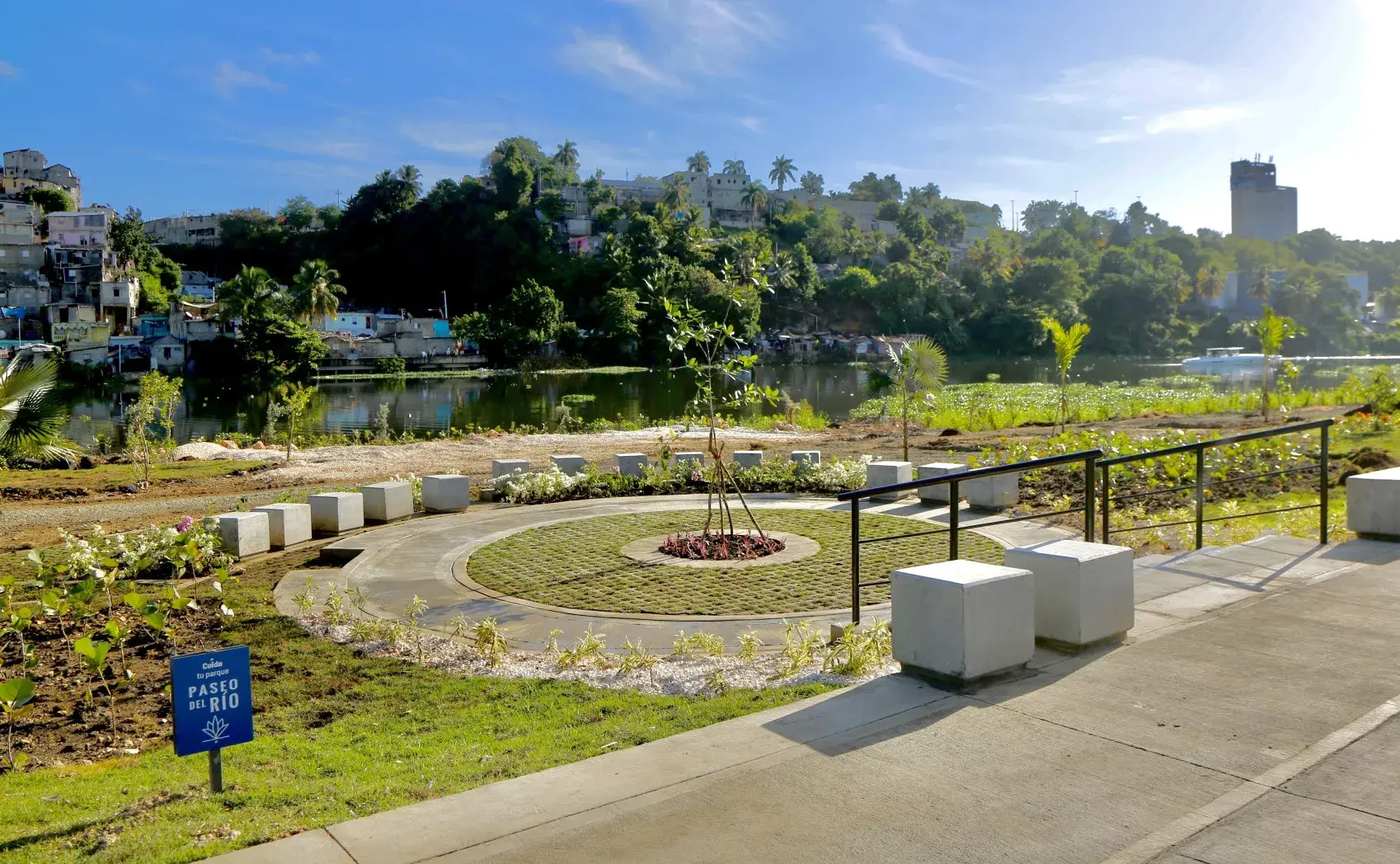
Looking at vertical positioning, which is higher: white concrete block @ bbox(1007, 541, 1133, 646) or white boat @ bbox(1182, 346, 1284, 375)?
white boat @ bbox(1182, 346, 1284, 375)

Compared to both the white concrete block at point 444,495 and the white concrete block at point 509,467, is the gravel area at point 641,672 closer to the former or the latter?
the white concrete block at point 444,495

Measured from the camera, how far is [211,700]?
4648 mm

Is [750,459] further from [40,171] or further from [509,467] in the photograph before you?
[40,171]

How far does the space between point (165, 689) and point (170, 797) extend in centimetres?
252

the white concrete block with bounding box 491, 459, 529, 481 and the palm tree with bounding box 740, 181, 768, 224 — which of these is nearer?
the white concrete block with bounding box 491, 459, 529, 481

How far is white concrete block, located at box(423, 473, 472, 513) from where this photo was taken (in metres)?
13.9

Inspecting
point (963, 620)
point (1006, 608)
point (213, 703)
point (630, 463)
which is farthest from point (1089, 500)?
point (630, 463)

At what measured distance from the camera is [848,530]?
12000 mm

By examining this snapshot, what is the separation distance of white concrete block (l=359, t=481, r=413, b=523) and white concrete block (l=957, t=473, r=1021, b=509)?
7364mm

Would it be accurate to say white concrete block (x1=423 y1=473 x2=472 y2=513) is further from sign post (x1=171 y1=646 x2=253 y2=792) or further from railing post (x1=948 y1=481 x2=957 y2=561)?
sign post (x1=171 y1=646 x2=253 y2=792)

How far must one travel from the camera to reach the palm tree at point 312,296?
8769 centimetres

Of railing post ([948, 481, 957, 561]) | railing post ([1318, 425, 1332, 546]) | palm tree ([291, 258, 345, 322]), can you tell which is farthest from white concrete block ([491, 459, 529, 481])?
palm tree ([291, 258, 345, 322])

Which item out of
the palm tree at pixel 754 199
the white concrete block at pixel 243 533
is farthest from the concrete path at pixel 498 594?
the palm tree at pixel 754 199

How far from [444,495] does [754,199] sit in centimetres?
14005
